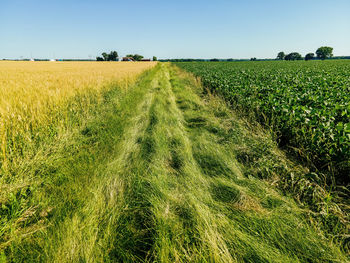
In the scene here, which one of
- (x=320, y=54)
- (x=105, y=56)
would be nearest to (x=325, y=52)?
(x=320, y=54)

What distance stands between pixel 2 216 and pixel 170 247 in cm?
204

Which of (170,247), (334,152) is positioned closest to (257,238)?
(170,247)

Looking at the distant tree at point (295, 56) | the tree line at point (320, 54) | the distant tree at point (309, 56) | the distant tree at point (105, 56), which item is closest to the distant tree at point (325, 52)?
the tree line at point (320, 54)

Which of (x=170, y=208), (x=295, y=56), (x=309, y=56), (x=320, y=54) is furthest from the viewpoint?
(x=309, y=56)

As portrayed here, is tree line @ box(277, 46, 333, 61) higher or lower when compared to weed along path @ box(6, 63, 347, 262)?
higher

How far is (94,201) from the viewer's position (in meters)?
2.47

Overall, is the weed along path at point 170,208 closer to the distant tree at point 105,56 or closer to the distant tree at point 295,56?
the distant tree at point 105,56

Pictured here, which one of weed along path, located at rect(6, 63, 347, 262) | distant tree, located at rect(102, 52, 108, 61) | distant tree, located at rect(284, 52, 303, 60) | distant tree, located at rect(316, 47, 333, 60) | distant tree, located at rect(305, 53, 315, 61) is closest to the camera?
weed along path, located at rect(6, 63, 347, 262)

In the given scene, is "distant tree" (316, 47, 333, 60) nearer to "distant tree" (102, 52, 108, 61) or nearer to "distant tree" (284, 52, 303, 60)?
"distant tree" (284, 52, 303, 60)

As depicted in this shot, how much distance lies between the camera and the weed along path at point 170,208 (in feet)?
5.91

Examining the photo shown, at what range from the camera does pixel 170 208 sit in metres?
2.38

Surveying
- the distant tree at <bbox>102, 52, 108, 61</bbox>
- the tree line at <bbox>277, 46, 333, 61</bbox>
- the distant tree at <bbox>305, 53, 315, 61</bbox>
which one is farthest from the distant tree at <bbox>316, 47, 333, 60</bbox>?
the distant tree at <bbox>102, 52, 108, 61</bbox>

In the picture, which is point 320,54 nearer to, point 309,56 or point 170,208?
point 309,56

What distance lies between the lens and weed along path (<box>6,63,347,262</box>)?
5.91ft
